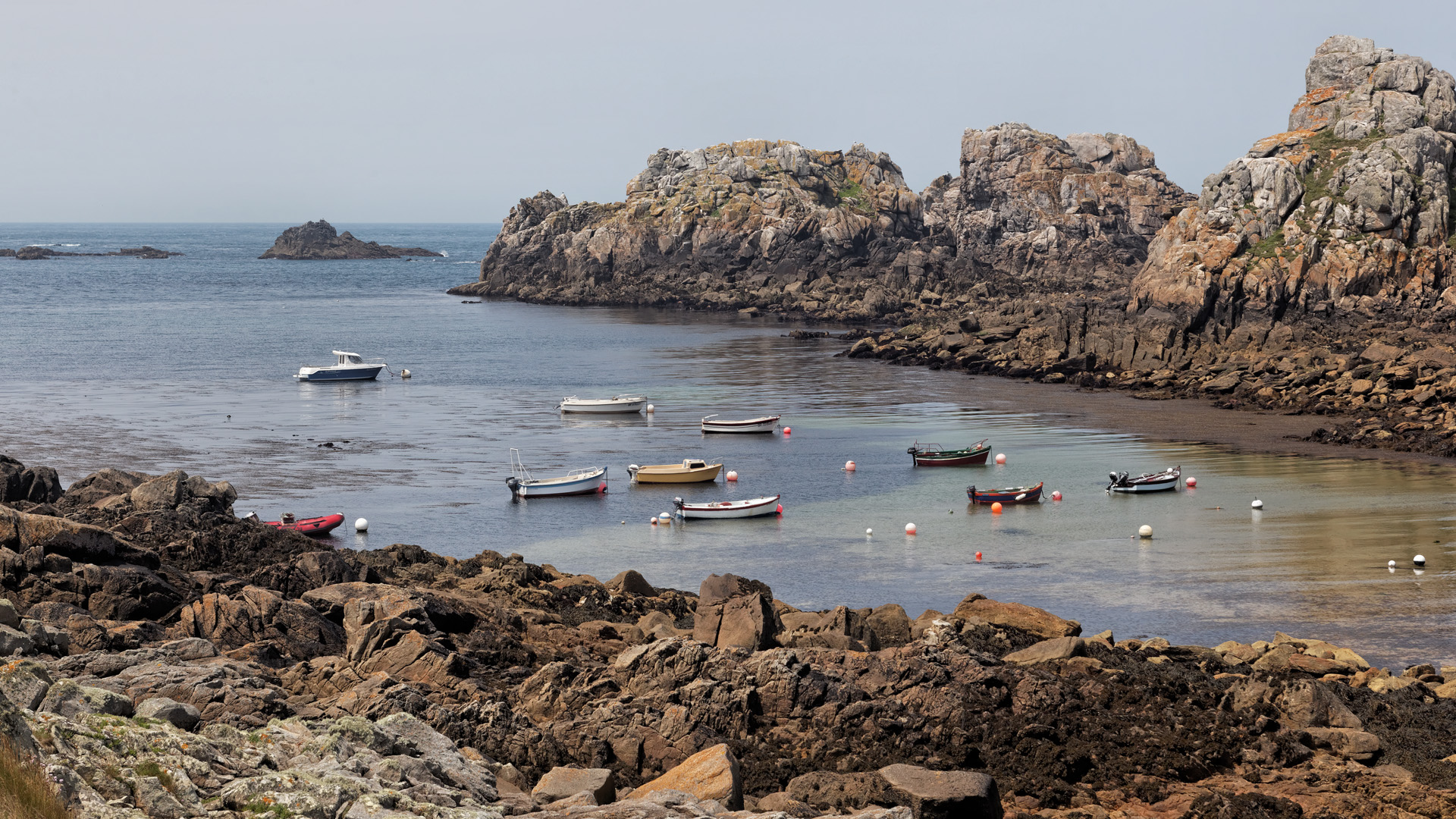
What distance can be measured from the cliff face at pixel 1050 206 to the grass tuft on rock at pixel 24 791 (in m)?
120

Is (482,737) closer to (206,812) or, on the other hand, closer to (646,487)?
(206,812)

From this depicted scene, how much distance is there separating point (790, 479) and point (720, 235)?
9391 centimetres

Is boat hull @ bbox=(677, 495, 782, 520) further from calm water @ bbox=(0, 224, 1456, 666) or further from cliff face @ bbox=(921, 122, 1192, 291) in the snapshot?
cliff face @ bbox=(921, 122, 1192, 291)

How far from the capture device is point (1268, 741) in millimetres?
15922

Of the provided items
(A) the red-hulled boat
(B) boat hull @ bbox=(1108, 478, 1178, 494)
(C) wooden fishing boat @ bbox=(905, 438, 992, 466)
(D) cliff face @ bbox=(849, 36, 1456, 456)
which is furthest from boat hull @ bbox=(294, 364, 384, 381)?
(B) boat hull @ bbox=(1108, 478, 1178, 494)

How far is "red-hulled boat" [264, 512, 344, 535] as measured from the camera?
35594 millimetres

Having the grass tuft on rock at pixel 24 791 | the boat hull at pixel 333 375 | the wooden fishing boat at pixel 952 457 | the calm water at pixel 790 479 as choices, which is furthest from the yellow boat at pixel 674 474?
the grass tuft on rock at pixel 24 791

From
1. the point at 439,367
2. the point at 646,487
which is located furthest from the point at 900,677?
the point at 439,367

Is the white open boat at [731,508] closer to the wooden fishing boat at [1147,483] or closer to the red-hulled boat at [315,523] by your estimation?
the red-hulled boat at [315,523]

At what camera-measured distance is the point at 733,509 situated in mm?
40125

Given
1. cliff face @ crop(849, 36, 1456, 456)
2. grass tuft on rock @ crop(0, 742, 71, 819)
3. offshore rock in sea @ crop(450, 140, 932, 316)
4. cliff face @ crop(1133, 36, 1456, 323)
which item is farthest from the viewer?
offshore rock in sea @ crop(450, 140, 932, 316)

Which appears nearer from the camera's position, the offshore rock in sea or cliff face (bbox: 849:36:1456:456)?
cliff face (bbox: 849:36:1456:456)

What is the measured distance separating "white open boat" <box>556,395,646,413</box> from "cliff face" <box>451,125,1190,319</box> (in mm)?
54705

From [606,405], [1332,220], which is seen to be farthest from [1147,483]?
[1332,220]
